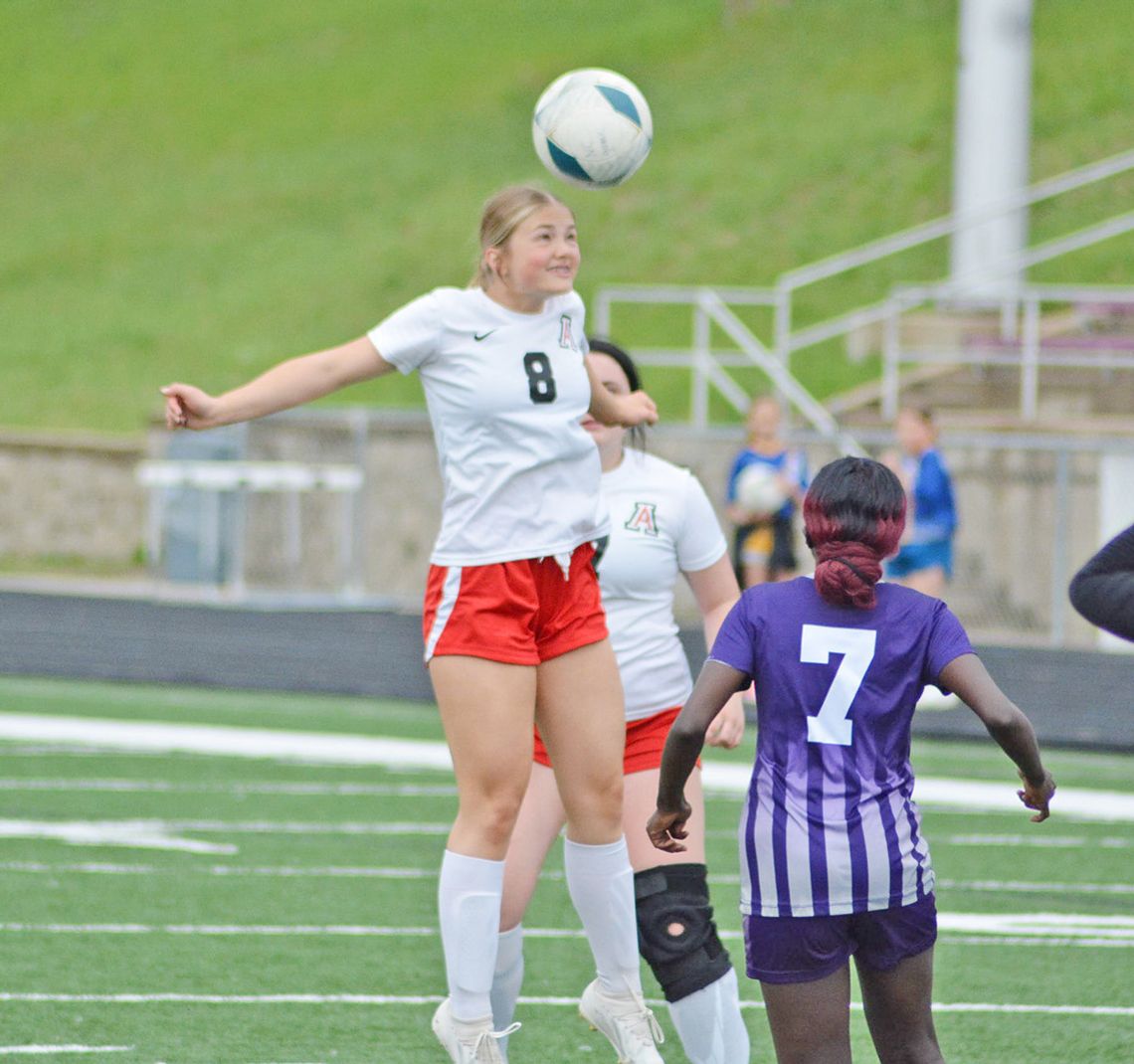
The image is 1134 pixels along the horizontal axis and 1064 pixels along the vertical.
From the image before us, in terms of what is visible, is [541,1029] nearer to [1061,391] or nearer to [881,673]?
[881,673]

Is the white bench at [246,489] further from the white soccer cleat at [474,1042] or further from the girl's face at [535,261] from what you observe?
the white soccer cleat at [474,1042]

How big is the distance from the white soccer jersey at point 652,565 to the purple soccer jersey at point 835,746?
4.40 feet

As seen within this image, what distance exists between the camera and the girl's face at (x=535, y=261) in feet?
16.1

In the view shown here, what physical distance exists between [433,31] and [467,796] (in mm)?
42954

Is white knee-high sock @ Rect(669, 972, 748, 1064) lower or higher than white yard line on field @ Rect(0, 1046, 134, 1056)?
higher

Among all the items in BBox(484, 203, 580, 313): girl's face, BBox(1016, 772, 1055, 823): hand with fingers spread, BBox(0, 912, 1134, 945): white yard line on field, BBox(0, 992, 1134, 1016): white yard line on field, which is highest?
BBox(484, 203, 580, 313): girl's face

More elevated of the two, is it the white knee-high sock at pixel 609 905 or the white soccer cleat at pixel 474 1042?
the white knee-high sock at pixel 609 905

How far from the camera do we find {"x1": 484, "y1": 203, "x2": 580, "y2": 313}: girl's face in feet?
16.1

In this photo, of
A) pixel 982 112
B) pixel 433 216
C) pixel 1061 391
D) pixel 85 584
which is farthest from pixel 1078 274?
pixel 85 584

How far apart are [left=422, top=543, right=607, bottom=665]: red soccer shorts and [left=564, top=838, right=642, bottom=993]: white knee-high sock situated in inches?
20.0

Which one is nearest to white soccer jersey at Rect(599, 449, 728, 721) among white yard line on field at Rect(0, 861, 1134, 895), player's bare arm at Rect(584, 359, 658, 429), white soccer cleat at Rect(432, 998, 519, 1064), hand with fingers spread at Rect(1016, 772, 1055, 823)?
player's bare arm at Rect(584, 359, 658, 429)

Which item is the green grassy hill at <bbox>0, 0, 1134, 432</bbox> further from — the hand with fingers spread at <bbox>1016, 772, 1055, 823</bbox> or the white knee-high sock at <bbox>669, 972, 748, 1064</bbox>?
the hand with fingers spread at <bbox>1016, 772, 1055, 823</bbox>

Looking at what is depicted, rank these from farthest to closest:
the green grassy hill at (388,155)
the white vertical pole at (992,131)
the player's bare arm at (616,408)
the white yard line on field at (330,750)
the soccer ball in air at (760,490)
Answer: the green grassy hill at (388,155) < the white vertical pole at (992,131) < the soccer ball in air at (760,490) < the white yard line on field at (330,750) < the player's bare arm at (616,408)

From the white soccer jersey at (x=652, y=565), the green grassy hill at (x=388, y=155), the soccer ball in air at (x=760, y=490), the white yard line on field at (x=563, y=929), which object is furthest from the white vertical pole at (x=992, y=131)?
the white soccer jersey at (x=652, y=565)
